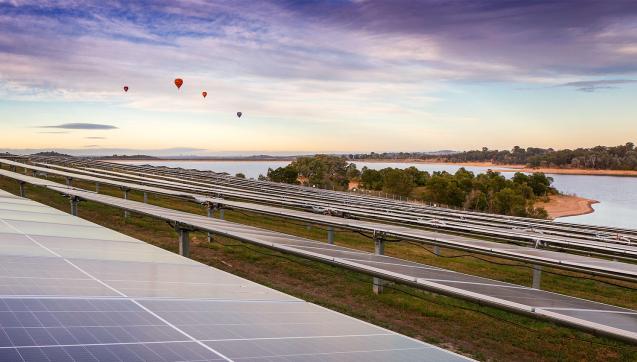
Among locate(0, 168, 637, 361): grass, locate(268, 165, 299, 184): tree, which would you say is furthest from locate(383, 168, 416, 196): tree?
locate(0, 168, 637, 361): grass

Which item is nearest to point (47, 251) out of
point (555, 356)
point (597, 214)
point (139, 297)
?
point (139, 297)

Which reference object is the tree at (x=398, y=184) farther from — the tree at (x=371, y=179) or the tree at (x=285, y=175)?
the tree at (x=285, y=175)

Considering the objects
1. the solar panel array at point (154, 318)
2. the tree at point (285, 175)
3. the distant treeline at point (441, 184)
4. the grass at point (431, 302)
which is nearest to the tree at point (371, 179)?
the distant treeline at point (441, 184)

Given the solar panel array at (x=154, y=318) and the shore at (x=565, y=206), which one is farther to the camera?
the shore at (x=565, y=206)

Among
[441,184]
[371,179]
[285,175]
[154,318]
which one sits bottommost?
[371,179]

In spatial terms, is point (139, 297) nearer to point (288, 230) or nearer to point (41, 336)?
point (41, 336)

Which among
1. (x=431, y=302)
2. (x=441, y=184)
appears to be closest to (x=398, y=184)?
(x=441, y=184)

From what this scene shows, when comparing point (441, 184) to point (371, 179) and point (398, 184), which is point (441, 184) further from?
point (371, 179)
